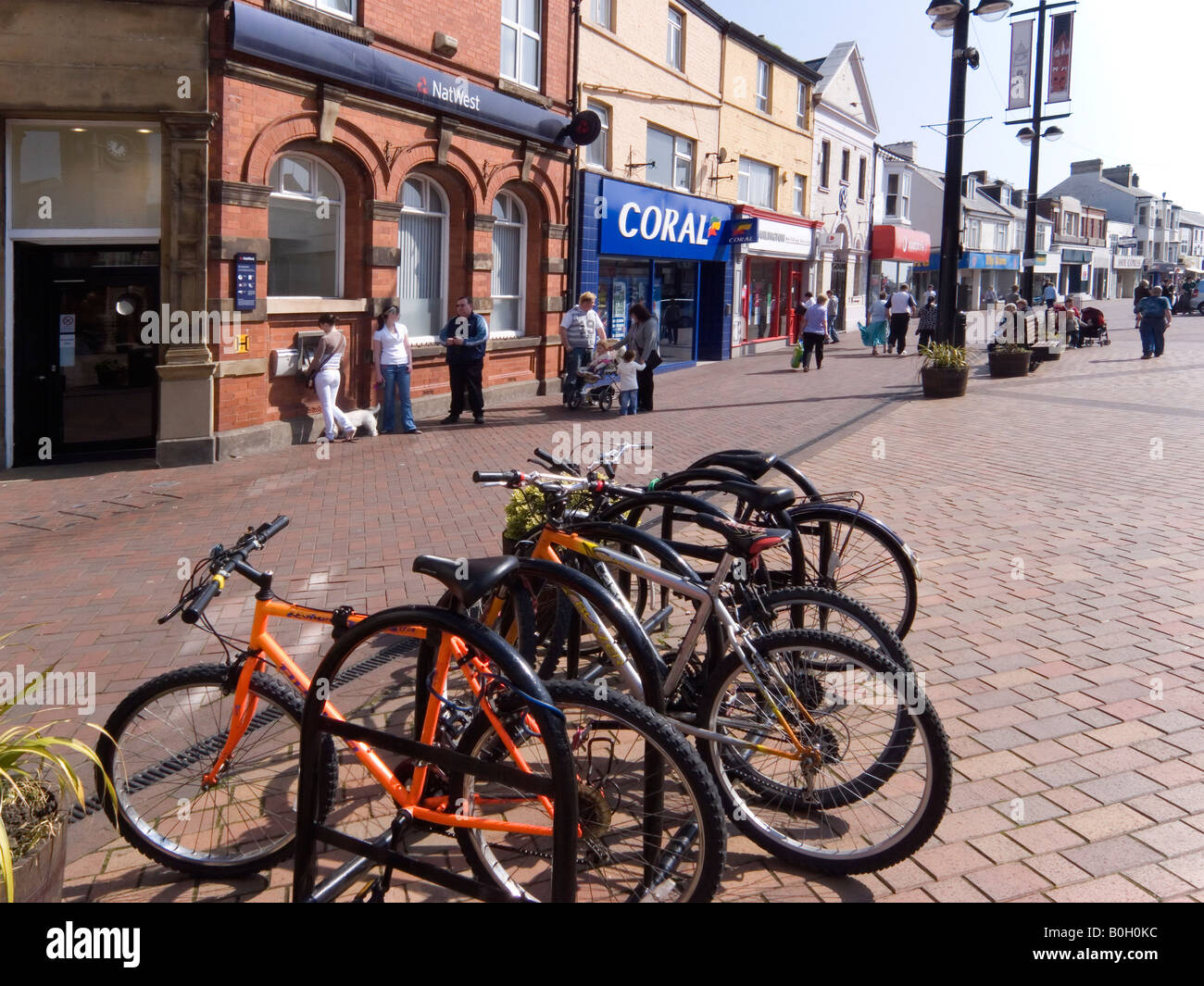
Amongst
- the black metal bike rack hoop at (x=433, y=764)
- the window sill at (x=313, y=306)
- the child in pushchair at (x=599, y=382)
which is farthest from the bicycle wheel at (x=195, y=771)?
the child in pushchair at (x=599, y=382)

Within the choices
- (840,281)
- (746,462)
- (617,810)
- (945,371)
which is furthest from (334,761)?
(840,281)

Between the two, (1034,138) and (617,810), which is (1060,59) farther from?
(617,810)

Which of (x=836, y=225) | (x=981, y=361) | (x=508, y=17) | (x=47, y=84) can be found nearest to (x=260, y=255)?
(x=47, y=84)

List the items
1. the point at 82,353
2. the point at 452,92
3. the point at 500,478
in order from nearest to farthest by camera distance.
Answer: the point at 500,478 < the point at 82,353 < the point at 452,92

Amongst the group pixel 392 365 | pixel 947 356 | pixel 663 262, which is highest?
pixel 663 262

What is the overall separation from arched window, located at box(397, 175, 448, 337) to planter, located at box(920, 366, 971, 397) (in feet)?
25.1

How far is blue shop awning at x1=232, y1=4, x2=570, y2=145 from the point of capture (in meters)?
11.3

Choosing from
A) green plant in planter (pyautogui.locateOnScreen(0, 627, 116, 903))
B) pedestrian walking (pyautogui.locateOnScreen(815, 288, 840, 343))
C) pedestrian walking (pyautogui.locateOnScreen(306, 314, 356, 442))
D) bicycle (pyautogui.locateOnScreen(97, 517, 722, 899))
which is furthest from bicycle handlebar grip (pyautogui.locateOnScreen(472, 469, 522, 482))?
pedestrian walking (pyautogui.locateOnScreen(815, 288, 840, 343))

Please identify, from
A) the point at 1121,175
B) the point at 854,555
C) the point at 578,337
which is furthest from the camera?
the point at 1121,175

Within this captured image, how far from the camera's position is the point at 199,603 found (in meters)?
3.22

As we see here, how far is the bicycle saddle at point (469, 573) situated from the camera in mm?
2920

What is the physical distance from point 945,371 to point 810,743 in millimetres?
13889

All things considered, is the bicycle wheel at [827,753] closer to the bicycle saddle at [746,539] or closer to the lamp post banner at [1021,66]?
the bicycle saddle at [746,539]

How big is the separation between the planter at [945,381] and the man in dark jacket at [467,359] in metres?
7.12
